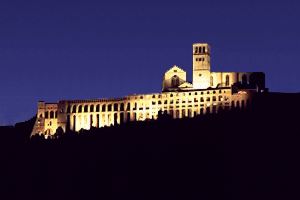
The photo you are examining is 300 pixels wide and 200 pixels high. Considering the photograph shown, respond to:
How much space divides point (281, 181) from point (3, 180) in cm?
5535

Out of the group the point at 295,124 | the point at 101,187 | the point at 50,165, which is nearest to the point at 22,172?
the point at 50,165

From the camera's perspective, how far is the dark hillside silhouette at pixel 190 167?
6762 inches

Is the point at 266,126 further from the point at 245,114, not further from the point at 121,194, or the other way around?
the point at 121,194

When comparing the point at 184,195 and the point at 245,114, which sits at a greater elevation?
the point at 245,114

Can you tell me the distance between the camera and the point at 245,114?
198375mm

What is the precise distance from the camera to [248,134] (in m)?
189

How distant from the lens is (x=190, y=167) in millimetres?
181125

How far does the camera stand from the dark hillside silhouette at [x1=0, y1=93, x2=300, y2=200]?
6762 inches

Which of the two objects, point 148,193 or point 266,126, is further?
point 266,126

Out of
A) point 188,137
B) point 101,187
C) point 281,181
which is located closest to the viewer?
point 281,181

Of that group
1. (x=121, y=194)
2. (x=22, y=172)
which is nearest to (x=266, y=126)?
(x=121, y=194)

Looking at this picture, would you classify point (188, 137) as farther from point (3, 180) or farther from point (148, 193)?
point (3, 180)

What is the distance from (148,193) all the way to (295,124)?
117 ft

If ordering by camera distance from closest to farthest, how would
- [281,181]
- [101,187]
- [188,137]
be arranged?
[281,181] < [101,187] < [188,137]
